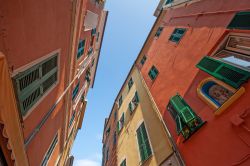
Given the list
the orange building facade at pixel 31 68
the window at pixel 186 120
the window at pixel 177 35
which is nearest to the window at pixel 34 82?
the orange building facade at pixel 31 68

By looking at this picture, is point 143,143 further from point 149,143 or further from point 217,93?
point 217,93

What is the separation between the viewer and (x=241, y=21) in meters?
4.06

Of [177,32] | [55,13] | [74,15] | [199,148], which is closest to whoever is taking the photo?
[199,148]

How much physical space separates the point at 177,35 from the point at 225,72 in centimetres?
484

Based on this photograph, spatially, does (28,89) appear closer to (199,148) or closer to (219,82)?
(199,148)

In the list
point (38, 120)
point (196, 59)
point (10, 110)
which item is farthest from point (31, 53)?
point (196, 59)

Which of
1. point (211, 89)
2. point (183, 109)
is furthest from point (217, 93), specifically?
point (183, 109)

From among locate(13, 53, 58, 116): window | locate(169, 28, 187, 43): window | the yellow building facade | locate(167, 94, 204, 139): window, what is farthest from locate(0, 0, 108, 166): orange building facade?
locate(169, 28, 187, 43): window

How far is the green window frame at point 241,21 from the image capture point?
3842 mm

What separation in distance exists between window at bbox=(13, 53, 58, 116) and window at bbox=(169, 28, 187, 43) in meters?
6.18

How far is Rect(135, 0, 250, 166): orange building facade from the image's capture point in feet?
9.33

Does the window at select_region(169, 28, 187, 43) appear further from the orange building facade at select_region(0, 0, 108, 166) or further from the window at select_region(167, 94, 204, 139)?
the orange building facade at select_region(0, 0, 108, 166)

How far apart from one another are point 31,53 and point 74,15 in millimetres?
3030

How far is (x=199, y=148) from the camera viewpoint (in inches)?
132
